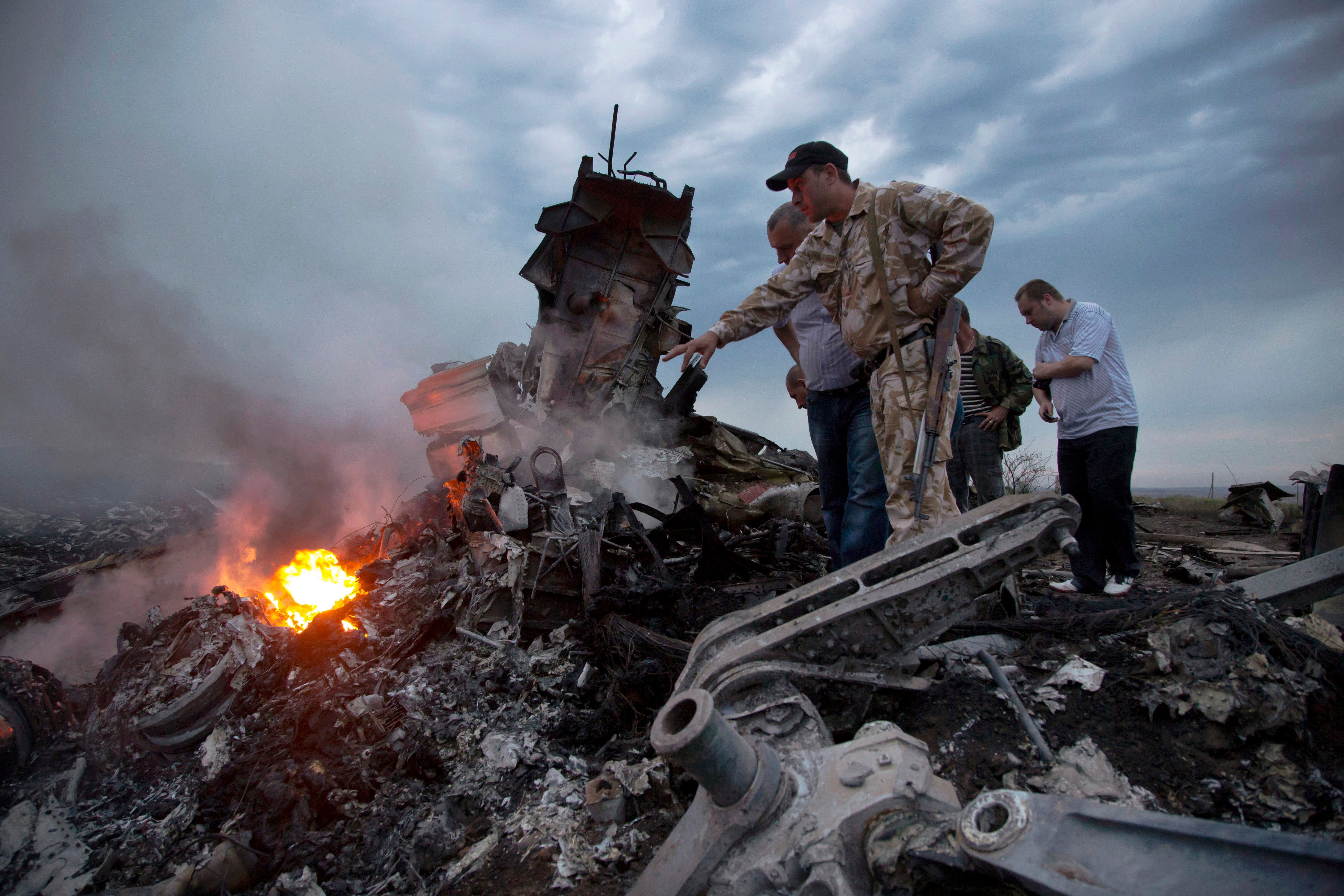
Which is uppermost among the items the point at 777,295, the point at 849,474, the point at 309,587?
the point at 777,295

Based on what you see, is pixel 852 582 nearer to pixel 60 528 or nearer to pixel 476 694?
pixel 476 694

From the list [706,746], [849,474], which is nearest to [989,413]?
[849,474]

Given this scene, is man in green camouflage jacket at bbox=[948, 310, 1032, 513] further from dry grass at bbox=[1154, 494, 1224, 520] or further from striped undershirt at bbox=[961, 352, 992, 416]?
dry grass at bbox=[1154, 494, 1224, 520]

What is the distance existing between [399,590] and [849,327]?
366 centimetres

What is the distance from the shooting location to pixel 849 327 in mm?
2752

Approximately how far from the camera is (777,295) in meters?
2.91

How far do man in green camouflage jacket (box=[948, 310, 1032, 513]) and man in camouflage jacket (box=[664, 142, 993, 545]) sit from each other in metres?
1.94

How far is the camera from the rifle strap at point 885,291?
8.30 ft

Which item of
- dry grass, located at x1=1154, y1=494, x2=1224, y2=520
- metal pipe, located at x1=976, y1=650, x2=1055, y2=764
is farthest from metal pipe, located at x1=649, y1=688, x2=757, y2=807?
dry grass, located at x1=1154, y1=494, x2=1224, y2=520

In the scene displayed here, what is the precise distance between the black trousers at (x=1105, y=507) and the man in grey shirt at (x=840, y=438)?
1.08 meters

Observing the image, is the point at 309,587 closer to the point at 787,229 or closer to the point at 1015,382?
the point at 787,229

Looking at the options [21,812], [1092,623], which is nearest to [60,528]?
[21,812]

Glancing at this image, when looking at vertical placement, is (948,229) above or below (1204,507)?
above

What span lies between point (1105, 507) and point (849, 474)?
1389mm
